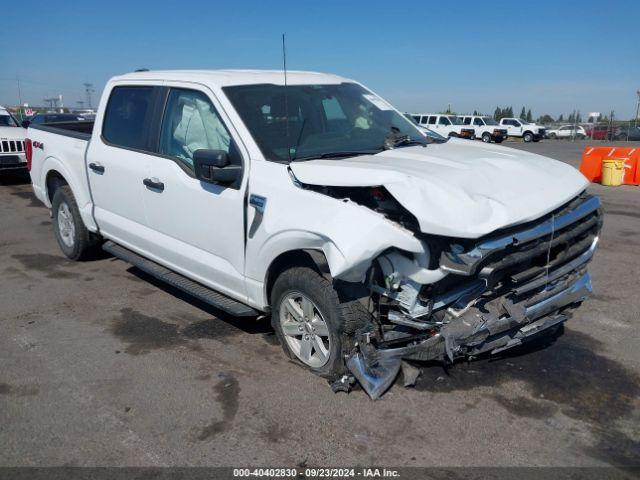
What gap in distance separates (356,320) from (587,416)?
4.93ft

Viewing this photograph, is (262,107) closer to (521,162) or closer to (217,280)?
(217,280)

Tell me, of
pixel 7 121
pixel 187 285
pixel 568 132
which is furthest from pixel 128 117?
pixel 568 132

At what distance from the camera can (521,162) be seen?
3908 mm

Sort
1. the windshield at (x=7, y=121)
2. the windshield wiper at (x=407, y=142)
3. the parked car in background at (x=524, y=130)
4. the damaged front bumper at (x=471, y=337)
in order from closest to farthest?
1. the damaged front bumper at (x=471, y=337)
2. the windshield wiper at (x=407, y=142)
3. the windshield at (x=7, y=121)
4. the parked car in background at (x=524, y=130)

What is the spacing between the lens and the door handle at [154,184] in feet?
15.3

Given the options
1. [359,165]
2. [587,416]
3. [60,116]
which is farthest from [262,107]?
[60,116]

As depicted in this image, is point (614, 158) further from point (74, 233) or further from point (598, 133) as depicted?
point (598, 133)

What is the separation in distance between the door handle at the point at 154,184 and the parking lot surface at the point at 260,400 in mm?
1155

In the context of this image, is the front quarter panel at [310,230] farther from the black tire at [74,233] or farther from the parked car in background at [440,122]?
the parked car in background at [440,122]

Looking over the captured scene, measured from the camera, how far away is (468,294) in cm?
335

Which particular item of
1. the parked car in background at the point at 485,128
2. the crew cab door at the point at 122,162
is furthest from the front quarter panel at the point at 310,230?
the parked car in background at the point at 485,128

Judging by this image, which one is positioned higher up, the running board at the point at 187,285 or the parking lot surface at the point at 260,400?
the running board at the point at 187,285

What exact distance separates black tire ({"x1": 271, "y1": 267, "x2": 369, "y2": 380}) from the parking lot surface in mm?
224

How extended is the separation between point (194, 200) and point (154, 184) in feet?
1.90
